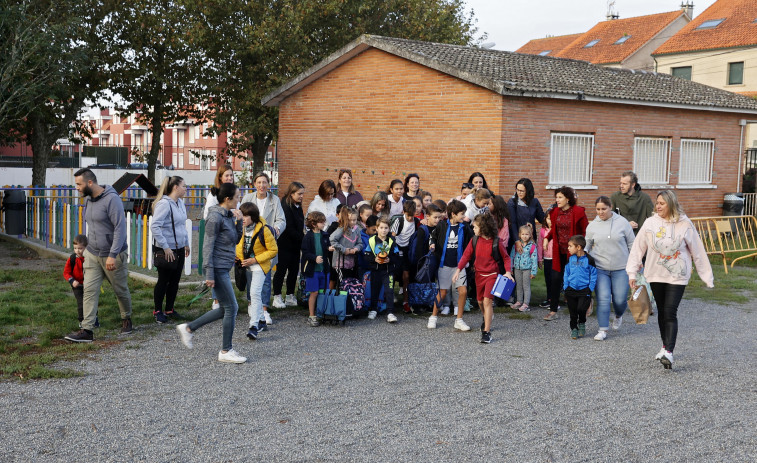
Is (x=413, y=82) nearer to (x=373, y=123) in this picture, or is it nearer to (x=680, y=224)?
(x=373, y=123)

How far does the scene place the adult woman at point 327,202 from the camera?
32.9 feet

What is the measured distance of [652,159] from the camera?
65.5ft

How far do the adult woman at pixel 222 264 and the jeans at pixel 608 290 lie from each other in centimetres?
411

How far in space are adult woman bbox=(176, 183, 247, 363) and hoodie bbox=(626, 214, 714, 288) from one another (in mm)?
4050

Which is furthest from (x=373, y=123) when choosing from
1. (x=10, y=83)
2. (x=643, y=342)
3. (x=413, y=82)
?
(x=643, y=342)

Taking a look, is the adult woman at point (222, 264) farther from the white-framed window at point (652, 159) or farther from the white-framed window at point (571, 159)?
the white-framed window at point (652, 159)

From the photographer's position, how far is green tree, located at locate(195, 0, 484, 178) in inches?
1079

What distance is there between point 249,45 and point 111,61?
4.90m

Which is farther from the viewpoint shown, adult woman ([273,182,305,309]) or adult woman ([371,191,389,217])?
adult woman ([273,182,305,309])

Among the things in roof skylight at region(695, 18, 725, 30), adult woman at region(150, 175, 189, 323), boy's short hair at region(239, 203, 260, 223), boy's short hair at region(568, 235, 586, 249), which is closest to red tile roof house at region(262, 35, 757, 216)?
boy's short hair at region(568, 235, 586, 249)

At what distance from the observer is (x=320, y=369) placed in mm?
7051

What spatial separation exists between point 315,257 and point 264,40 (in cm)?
1952

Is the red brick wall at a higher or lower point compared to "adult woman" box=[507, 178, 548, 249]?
higher

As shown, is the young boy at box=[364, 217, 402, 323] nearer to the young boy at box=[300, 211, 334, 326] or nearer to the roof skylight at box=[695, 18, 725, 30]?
the young boy at box=[300, 211, 334, 326]
